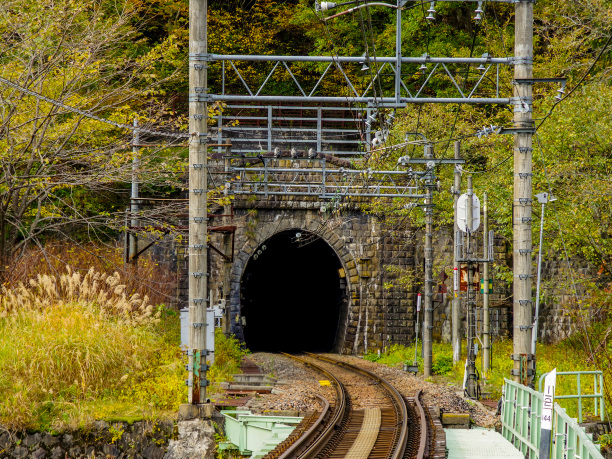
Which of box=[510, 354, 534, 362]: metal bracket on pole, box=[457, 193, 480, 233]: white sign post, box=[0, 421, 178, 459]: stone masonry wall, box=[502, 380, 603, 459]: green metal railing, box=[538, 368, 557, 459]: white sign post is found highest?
box=[457, 193, 480, 233]: white sign post

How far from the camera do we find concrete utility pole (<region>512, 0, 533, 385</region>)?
36.8 feet

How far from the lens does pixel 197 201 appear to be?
38.1ft

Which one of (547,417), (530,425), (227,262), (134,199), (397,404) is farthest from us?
(227,262)

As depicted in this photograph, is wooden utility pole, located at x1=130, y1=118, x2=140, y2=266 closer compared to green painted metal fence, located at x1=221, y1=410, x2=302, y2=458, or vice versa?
green painted metal fence, located at x1=221, y1=410, x2=302, y2=458

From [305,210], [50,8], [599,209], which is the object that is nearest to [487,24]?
[305,210]

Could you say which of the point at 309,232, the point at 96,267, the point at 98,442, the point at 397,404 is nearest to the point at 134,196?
the point at 96,267

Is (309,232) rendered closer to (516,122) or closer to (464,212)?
(464,212)

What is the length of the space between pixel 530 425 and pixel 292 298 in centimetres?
3196

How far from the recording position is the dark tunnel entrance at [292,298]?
1374 inches

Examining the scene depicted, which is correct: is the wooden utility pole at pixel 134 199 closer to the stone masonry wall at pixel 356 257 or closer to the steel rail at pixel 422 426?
the stone masonry wall at pixel 356 257

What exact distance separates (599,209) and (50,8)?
12591mm

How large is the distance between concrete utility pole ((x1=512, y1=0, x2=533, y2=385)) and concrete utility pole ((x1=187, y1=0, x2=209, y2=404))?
15.1ft

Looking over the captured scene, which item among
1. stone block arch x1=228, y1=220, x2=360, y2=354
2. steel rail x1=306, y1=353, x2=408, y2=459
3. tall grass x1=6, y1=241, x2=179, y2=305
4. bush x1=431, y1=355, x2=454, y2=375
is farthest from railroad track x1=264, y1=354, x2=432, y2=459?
stone block arch x1=228, y1=220, x2=360, y2=354

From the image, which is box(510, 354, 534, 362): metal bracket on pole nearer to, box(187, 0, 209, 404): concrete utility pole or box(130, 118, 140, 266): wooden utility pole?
box(187, 0, 209, 404): concrete utility pole
